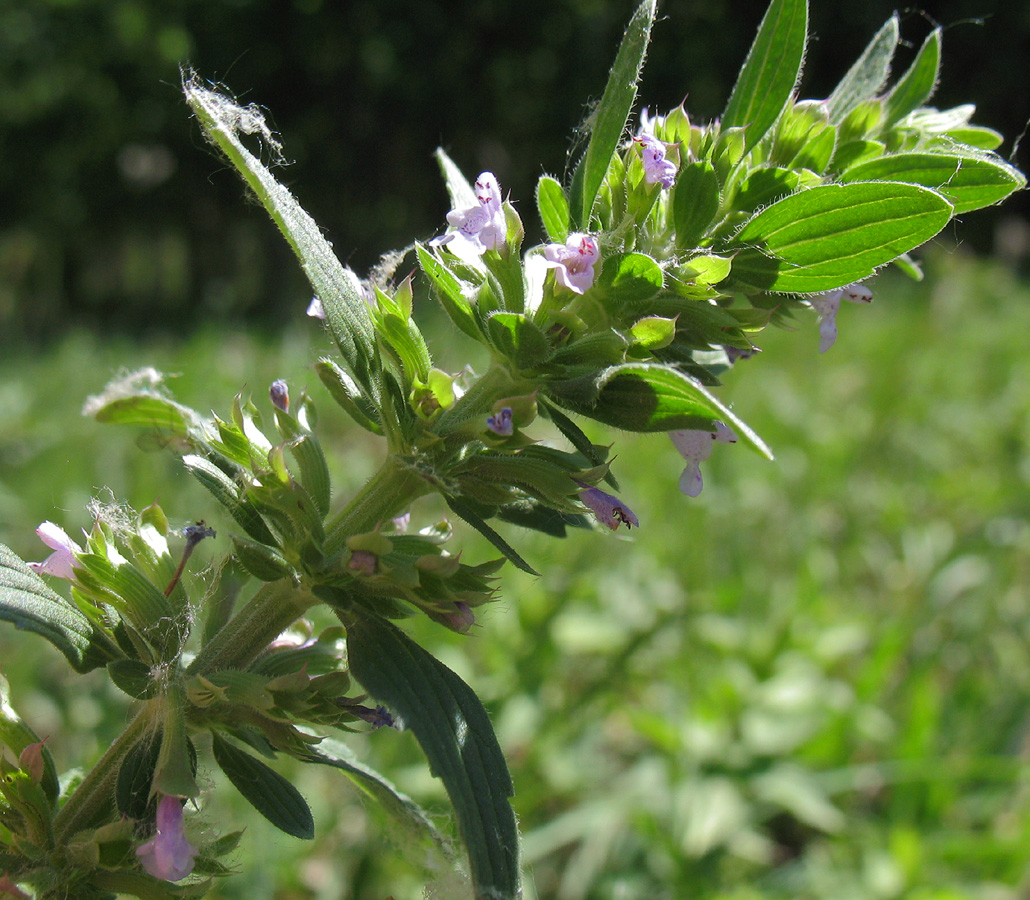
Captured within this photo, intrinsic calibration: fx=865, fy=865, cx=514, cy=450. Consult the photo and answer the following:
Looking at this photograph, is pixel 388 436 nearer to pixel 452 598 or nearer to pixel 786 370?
pixel 452 598

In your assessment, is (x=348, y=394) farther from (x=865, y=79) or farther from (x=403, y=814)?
(x=865, y=79)

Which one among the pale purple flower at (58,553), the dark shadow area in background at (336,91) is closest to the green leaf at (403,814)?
the pale purple flower at (58,553)

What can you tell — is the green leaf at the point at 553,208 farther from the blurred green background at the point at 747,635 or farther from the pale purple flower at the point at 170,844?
the pale purple flower at the point at 170,844

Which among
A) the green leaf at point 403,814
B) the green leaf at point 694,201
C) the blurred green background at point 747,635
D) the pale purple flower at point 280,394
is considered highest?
the pale purple flower at point 280,394

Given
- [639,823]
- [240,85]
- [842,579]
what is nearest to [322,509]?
[639,823]

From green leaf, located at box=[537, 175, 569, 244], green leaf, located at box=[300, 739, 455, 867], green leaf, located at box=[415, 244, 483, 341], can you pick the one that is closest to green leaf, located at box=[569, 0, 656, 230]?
green leaf, located at box=[537, 175, 569, 244]

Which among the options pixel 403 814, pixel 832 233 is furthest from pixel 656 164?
pixel 403 814
